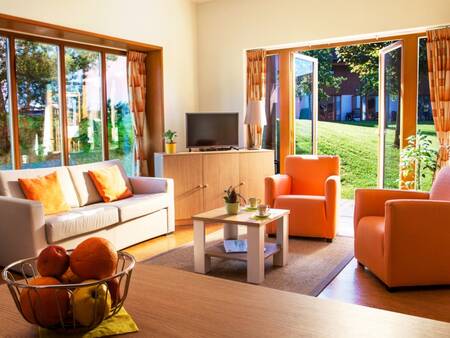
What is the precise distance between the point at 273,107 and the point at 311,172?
1.63m

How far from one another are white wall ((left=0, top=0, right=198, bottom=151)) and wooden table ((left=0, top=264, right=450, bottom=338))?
13.2 feet

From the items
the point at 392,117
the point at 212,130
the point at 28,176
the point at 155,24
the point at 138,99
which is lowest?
the point at 28,176

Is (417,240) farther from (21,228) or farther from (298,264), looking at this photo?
(21,228)

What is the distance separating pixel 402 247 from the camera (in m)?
3.18

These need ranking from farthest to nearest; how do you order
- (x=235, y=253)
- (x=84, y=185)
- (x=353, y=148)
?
1. (x=353, y=148)
2. (x=84, y=185)
3. (x=235, y=253)

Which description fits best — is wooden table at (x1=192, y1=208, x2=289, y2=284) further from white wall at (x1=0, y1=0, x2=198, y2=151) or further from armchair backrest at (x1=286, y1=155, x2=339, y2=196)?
white wall at (x1=0, y1=0, x2=198, y2=151)

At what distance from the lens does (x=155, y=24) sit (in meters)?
5.85

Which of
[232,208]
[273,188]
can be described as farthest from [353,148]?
[232,208]

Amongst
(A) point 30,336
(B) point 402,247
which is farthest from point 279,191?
(A) point 30,336

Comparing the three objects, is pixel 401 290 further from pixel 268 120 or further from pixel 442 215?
pixel 268 120

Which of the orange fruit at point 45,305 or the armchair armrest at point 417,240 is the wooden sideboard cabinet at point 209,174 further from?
the orange fruit at point 45,305

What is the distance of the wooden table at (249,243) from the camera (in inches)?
135

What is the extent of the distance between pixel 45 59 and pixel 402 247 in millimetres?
4135

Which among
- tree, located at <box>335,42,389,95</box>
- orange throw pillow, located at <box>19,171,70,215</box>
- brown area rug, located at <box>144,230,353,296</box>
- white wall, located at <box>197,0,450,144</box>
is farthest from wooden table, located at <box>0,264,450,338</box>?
tree, located at <box>335,42,389,95</box>
